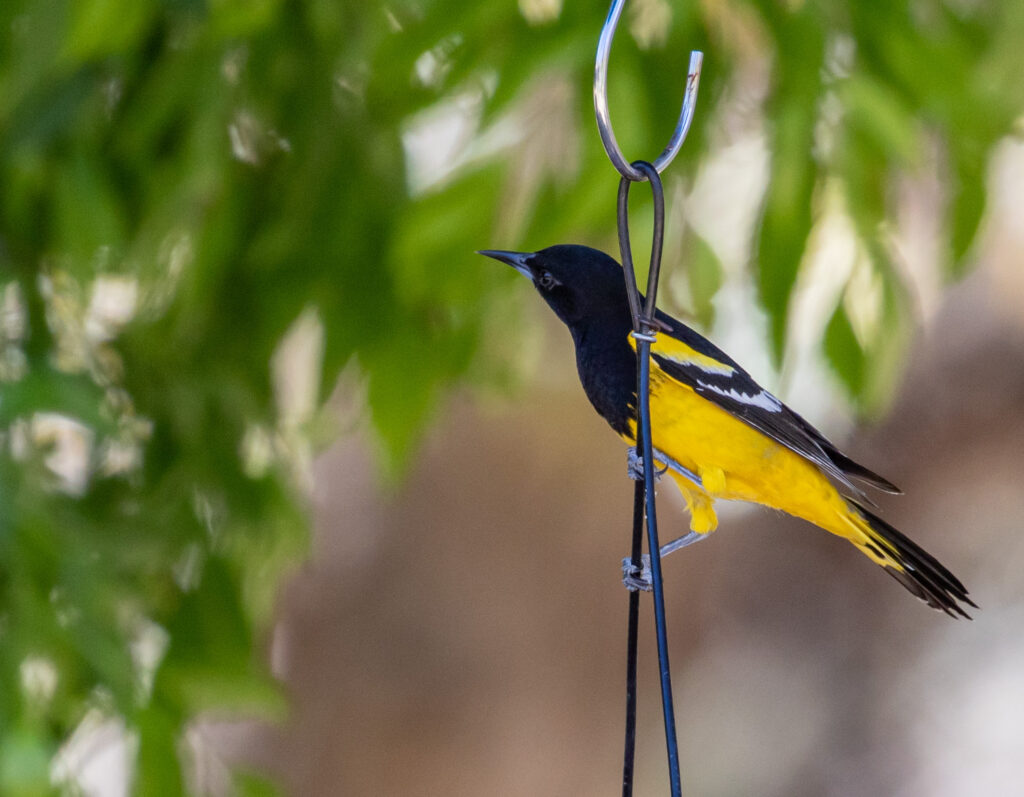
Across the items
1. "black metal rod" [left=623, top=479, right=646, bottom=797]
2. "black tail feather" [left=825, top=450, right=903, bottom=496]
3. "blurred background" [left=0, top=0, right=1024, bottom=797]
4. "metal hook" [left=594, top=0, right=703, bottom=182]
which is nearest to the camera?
"metal hook" [left=594, top=0, right=703, bottom=182]

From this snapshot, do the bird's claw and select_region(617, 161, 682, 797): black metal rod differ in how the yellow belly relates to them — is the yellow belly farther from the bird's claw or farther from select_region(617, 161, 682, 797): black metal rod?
select_region(617, 161, 682, 797): black metal rod

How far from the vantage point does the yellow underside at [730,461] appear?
171 cm

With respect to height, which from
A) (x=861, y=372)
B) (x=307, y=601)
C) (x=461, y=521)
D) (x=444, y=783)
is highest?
(x=861, y=372)

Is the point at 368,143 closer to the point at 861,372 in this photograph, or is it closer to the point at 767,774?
the point at 861,372

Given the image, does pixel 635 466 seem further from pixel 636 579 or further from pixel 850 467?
pixel 850 467

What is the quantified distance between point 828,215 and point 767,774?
415cm

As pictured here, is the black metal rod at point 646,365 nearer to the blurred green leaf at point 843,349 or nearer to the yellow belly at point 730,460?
the yellow belly at point 730,460

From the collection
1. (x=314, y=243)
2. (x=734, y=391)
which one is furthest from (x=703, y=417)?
(x=314, y=243)

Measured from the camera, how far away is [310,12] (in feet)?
7.58

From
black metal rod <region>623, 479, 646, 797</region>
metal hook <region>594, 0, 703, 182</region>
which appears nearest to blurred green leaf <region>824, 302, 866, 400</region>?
black metal rod <region>623, 479, 646, 797</region>

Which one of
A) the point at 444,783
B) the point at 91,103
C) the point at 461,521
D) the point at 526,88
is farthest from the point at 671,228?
the point at 444,783

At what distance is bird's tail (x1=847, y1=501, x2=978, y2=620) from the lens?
134 centimetres

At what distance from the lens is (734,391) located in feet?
5.57

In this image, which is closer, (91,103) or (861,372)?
(861,372)
